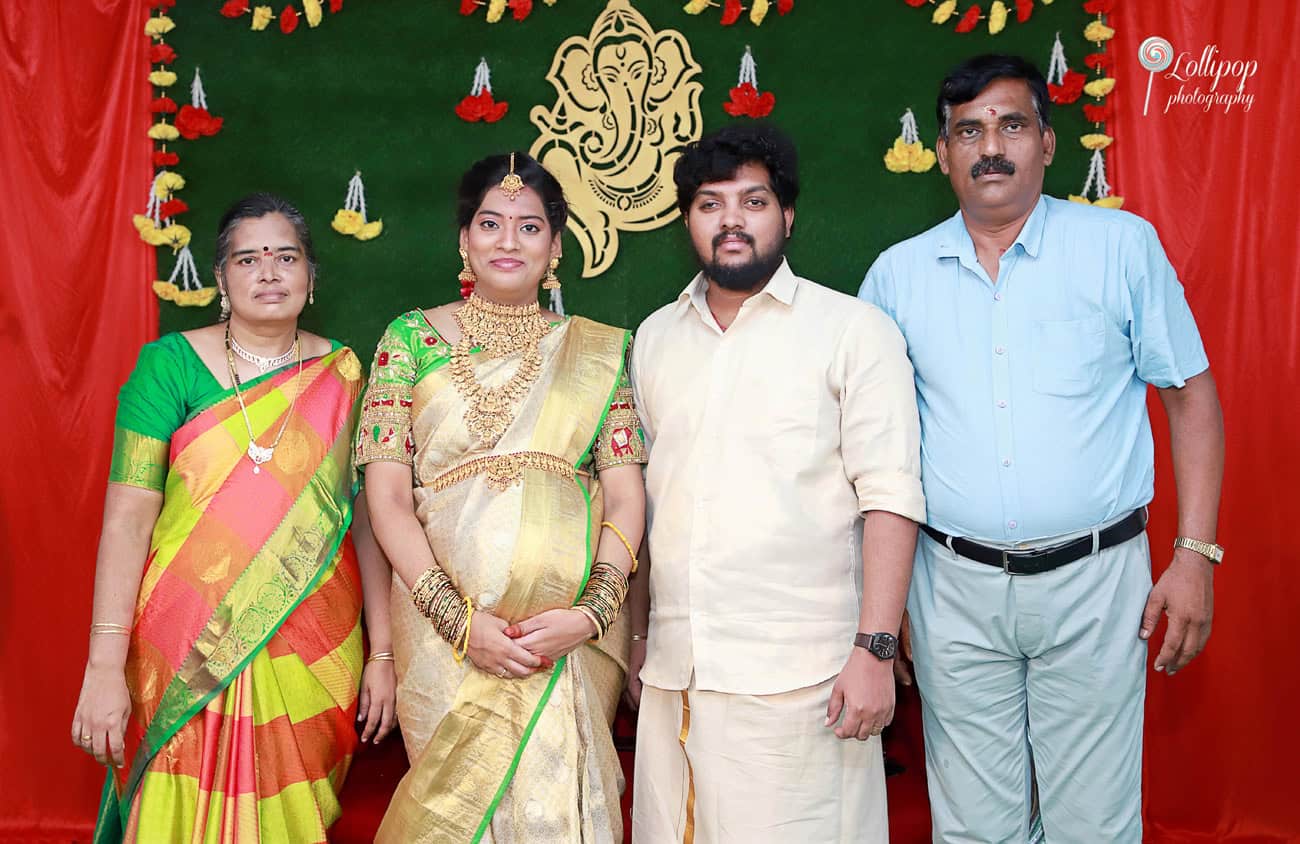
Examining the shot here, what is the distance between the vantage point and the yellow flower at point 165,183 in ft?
10.1

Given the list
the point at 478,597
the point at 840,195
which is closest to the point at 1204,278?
the point at 840,195

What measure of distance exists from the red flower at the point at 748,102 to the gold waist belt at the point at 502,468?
139cm

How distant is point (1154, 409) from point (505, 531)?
6.42 feet

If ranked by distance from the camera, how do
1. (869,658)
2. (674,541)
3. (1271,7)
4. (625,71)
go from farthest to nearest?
1. (625,71)
2. (1271,7)
3. (674,541)
4. (869,658)

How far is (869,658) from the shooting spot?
1.95m

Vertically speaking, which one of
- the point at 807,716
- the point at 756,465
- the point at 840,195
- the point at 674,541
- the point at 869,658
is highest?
the point at 840,195

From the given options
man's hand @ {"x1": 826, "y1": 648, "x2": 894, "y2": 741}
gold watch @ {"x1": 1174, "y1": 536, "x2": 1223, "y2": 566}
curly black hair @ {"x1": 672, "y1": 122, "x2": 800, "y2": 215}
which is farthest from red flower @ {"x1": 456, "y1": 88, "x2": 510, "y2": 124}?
gold watch @ {"x1": 1174, "y1": 536, "x2": 1223, "y2": 566}

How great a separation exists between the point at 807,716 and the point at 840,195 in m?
1.65

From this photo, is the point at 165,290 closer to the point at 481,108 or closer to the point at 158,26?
the point at 158,26

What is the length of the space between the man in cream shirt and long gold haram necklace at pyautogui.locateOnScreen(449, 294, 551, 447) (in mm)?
284

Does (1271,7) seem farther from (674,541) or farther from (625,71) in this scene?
(674,541)

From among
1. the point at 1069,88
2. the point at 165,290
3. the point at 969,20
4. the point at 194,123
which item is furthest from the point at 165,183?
the point at 1069,88

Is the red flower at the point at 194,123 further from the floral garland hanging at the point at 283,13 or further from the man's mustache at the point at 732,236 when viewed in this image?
the man's mustache at the point at 732,236

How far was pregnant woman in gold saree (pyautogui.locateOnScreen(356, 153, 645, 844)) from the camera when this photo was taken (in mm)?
2018
